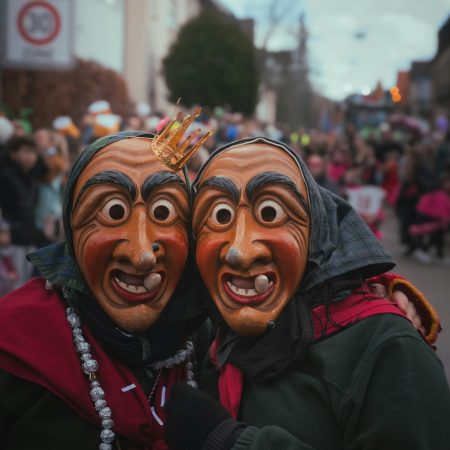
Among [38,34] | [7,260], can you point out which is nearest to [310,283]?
[7,260]

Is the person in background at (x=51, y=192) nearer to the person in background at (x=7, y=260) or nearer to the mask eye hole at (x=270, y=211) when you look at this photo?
the person in background at (x=7, y=260)

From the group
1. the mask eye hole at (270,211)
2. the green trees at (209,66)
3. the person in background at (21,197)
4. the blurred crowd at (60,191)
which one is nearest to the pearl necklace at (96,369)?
the mask eye hole at (270,211)

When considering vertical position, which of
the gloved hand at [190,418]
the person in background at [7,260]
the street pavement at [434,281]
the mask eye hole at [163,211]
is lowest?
the street pavement at [434,281]

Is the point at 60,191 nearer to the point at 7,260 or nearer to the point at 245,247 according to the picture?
the point at 7,260

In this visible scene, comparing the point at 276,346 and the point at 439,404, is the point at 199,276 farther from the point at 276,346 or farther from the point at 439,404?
the point at 439,404

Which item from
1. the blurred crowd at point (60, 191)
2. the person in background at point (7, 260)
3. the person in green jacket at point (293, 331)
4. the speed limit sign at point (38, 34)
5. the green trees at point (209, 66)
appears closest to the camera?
the person in green jacket at point (293, 331)

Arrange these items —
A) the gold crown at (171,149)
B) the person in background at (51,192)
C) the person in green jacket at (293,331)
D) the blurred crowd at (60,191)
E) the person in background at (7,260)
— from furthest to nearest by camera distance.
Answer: the person in background at (51,192), the blurred crowd at (60,191), the person in background at (7,260), the gold crown at (171,149), the person in green jacket at (293,331)

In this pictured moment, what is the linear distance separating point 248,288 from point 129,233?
1.24 ft

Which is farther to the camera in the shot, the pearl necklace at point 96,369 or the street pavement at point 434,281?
the street pavement at point 434,281

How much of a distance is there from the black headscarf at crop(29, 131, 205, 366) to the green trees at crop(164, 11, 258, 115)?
73.0 feet

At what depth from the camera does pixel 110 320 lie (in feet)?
7.63

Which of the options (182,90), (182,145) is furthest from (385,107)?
(182,145)

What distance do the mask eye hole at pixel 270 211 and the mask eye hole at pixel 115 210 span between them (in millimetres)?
396

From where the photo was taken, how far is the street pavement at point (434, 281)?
704cm
